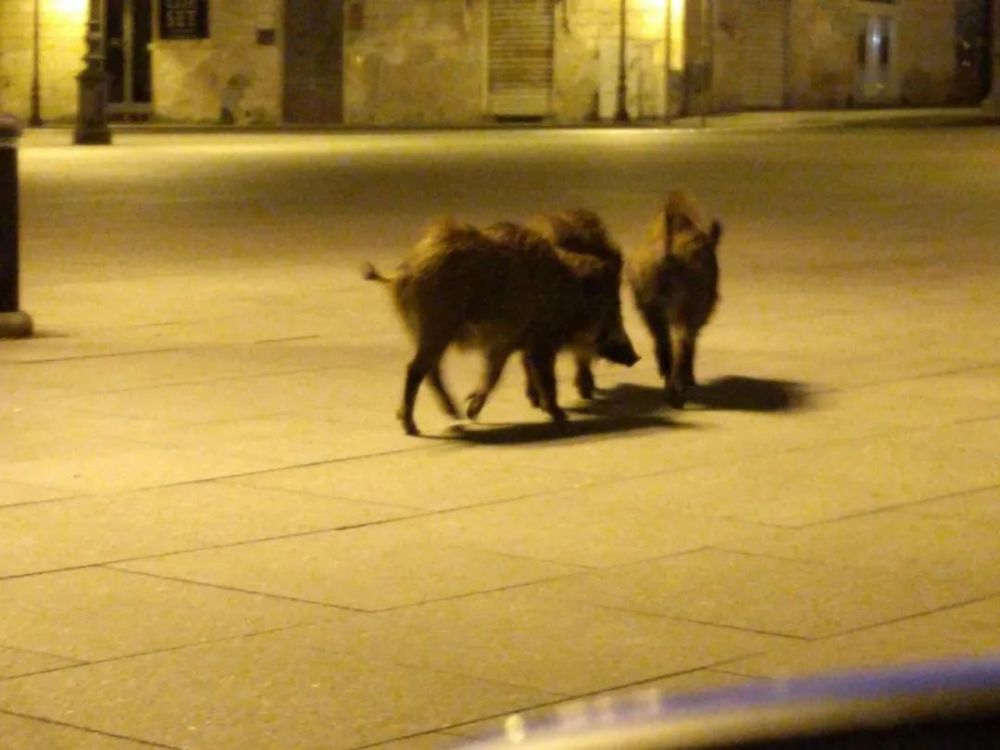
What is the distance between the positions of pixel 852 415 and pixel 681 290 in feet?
3.23

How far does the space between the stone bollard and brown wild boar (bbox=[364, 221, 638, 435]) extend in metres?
3.55

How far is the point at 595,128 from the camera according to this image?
44.6 m

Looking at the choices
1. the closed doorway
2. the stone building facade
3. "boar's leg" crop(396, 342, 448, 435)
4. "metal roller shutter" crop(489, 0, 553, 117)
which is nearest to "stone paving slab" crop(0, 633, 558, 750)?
"boar's leg" crop(396, 342, 448, 435)

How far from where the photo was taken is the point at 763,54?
51156 millimetres

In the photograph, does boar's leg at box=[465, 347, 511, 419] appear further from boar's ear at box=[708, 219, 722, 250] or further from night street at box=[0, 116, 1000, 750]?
boar's ear at box=[708, 219, 722, 250]

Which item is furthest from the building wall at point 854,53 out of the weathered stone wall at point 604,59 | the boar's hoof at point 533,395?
the boar's hoof at point 533,395

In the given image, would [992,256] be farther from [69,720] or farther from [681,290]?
[69,720]

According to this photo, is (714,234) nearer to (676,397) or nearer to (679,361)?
(679,361)

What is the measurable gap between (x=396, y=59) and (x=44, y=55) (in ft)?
26.1

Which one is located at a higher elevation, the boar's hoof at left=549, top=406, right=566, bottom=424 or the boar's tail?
the boar's tail

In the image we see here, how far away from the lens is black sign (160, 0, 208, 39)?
163 feet

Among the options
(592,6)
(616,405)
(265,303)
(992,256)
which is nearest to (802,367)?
(616,405)

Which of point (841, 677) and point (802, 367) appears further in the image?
point (802, 367)

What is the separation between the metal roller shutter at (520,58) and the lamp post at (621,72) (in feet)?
5.37
